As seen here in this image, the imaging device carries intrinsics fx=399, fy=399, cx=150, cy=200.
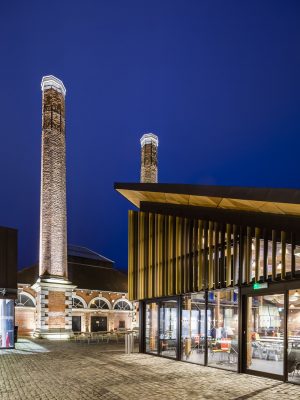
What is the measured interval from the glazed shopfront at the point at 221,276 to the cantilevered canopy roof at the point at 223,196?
0.03 meters

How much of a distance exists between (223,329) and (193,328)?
157cm

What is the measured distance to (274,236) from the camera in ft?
36.4

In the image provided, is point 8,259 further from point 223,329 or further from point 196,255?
point 223,329

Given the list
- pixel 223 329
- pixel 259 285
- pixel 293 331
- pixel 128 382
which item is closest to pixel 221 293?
pixel 223 329

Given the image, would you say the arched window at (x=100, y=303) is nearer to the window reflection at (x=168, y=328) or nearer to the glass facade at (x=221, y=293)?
the glass facade at (x=221, y=293)

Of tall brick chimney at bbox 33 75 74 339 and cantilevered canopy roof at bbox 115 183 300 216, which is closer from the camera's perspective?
cantilevered canopy roof at bbox 115 183 300 216

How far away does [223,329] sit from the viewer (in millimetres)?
13742

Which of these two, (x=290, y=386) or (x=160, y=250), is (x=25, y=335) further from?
(x=290, y=386)

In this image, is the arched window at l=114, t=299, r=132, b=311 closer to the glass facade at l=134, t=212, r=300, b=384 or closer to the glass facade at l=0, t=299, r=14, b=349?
the glass facade at l=0, t=299, r=14, b=349

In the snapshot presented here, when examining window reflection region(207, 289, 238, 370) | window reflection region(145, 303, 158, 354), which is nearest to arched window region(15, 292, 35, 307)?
window reflection region(145, 303, 158, 354)

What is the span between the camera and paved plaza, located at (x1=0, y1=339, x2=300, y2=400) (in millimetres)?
9383

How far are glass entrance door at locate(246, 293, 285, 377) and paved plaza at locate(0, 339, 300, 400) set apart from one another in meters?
0.78

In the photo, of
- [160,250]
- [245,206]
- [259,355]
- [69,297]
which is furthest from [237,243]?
[69,297]

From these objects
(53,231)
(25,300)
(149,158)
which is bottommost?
(25,300)
